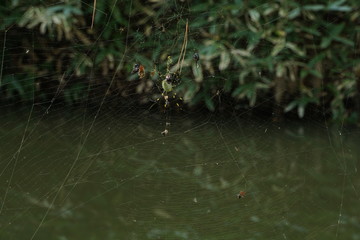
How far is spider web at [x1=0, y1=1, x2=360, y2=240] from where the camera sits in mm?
1257

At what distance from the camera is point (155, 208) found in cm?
134

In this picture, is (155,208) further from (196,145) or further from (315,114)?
(315,114)

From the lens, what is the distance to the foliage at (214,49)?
7.29 ft

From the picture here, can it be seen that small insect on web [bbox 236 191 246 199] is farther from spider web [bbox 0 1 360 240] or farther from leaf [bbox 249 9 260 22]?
leaf [bbox 249 9 260 22]

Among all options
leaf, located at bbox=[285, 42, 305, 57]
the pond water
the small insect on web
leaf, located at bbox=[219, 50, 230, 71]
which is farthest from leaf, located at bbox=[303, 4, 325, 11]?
the small insect on web

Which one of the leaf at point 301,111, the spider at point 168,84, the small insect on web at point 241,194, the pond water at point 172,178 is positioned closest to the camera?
the pond water at point 172,178

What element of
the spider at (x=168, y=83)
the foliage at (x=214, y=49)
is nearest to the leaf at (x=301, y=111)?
the foliage at (x=214, y=49)

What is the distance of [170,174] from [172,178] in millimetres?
23

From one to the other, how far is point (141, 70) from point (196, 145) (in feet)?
0.98

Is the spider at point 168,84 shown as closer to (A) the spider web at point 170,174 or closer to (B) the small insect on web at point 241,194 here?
(A) the spider web at point 170,174

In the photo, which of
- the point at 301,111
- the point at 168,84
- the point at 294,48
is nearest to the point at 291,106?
the point at 301,111

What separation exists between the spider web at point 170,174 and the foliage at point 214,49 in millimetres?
52

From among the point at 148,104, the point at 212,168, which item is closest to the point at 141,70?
the point at 148,104

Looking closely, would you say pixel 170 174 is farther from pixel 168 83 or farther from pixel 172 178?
pixel 168 83
